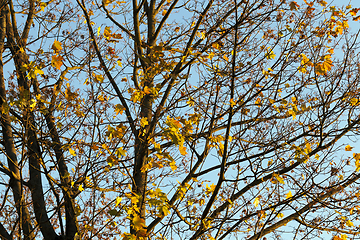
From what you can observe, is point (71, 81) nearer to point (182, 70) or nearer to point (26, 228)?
point (182, 70)

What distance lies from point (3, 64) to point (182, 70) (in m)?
3.35

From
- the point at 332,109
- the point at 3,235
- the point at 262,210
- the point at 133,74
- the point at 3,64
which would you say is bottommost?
the point at 262,210

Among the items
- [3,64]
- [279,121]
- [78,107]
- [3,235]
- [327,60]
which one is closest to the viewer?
[327,60]

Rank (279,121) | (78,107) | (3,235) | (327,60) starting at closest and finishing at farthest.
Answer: (327,60)
(3,235)
(78,107)
(279,121)

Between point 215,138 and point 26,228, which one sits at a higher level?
point 215,138

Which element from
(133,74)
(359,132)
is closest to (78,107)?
(133,74)

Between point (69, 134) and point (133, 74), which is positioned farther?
point (133, 74)

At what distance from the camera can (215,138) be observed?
13.3 ft

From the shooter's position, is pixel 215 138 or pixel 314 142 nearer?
pixel 215 138

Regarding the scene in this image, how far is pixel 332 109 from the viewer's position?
452 centimetres

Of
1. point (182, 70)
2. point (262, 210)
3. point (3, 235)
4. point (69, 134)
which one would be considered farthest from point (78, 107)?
point (262, 210)

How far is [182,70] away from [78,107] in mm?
1772

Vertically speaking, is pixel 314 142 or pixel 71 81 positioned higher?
pixel 71 81

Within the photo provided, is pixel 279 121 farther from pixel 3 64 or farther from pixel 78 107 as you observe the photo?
pixel 3 64
